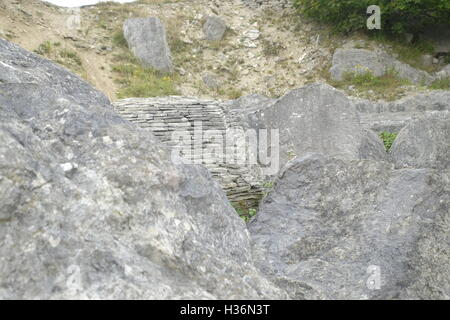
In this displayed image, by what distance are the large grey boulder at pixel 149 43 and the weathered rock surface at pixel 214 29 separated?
2.79 metres

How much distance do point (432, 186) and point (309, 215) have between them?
1.00 m

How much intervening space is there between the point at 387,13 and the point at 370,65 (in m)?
2.46

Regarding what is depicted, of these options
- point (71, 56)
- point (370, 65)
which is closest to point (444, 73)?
point (370, 65)

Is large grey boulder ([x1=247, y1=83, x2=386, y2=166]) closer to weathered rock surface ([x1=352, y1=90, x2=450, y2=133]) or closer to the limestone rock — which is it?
weathered rock surface ([x1=352, y1=90, x2=450, y2=133])

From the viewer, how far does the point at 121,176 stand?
244cm

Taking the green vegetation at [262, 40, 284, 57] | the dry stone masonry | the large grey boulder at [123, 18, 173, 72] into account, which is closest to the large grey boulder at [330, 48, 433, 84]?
the green vegetation at [262, 40, 284, 57]

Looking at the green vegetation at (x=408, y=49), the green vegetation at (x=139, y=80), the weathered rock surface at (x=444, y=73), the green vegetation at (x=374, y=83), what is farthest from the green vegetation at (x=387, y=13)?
the green vegetation at (x=139, y=80)

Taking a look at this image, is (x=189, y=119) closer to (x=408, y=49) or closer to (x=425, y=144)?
(x=425, y=144)

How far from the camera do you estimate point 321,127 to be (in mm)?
6457

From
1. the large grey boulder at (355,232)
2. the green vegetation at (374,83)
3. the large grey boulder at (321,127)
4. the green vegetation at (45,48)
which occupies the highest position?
the green vegetation at (45,48)

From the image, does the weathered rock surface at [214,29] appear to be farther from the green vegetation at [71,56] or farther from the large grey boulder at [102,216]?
the large grey boulder at [102,216]

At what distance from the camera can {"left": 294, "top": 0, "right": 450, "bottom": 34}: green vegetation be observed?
14.8m

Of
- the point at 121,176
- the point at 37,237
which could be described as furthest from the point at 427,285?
the point at 37,237

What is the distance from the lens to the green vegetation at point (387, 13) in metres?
14.8
